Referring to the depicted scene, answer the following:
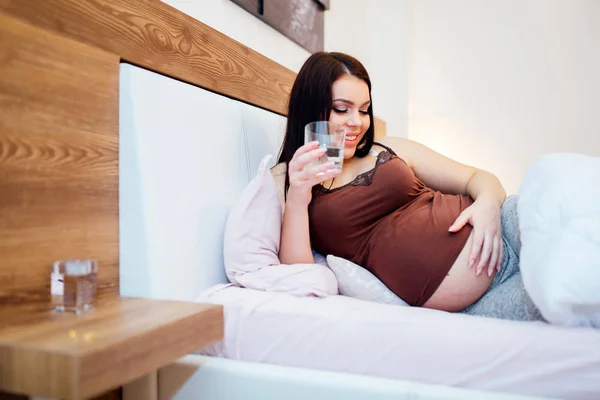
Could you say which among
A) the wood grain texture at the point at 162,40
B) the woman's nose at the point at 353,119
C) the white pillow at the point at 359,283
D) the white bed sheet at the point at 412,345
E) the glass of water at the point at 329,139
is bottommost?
the white bed sheet at the point at 412,345

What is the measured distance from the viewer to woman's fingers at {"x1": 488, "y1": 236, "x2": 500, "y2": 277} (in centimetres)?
111

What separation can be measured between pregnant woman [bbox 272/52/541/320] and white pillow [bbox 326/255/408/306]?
0.07 ft

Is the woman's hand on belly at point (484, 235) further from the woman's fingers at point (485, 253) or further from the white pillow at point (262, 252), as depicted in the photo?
the white pillow at point (262, 252)

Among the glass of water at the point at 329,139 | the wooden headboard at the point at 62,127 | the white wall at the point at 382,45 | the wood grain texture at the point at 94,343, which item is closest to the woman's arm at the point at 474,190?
the glass of water at the point at 329,139

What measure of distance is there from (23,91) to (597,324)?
3.66ft

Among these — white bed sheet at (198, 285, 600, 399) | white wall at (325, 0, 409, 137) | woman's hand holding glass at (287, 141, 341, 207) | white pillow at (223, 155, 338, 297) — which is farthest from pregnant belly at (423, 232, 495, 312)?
white wall at (325, 0, 409, 137)

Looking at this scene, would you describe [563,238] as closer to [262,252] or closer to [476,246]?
[476,246]

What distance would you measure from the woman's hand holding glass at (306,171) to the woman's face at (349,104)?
0.31 meters

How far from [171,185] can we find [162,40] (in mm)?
382

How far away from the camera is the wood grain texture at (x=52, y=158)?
2.73 ft

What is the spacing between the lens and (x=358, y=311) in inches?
38.9

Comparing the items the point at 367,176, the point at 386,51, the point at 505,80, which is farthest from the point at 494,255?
the point at 386,51

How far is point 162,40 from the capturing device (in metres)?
1.23

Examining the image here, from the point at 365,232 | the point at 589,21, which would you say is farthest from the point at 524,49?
the point at 365,232
